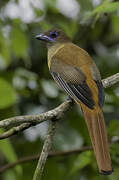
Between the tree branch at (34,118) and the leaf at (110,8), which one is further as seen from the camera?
the leaf at (110,8)

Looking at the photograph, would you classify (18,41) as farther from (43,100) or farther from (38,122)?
(38,122)

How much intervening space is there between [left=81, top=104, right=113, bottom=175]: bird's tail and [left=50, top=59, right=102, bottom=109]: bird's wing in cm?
6

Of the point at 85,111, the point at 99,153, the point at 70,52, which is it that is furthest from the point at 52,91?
the point at 99,153

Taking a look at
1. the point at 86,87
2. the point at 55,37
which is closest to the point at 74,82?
the point at 86,87

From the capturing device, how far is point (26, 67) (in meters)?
4.67

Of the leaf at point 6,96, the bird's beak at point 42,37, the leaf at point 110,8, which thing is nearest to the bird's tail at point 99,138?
the leaf at point 6,96

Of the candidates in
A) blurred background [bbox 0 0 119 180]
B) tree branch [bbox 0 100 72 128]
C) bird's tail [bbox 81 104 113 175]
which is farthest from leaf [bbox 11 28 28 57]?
tree branch [bbox 0 100 72 128]

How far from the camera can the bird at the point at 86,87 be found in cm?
266

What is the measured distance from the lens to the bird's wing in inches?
122

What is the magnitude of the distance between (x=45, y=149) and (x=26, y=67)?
226 cm

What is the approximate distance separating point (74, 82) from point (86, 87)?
145mm

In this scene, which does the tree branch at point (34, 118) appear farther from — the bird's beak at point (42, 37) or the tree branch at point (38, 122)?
the bird's beak at point (42, 37)

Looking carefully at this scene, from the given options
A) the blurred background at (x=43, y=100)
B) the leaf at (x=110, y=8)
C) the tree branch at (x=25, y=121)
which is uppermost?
the leaf at (x=110, y=8)

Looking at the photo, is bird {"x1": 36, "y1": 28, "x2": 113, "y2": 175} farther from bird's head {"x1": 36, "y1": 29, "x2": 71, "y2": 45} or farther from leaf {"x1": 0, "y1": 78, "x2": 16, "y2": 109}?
leaf {"x1": 0, "y1": 78, "x2": 16, "y2": 109}
